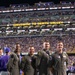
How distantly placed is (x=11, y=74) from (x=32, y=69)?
2.35ft

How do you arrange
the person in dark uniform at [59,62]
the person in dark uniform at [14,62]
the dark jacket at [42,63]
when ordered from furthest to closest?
1. the person in dark uniform at [14,62]
2. the dark jacket at [42,63]
3. the person in dark uniform at [59,62]

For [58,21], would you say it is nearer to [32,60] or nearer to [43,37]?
A: [43,37]

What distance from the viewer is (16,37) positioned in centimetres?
3469

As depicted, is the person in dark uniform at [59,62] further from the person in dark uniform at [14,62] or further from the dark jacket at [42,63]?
the person in dark uniform at [14,62]

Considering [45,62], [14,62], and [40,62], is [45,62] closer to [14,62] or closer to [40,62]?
[40,62]

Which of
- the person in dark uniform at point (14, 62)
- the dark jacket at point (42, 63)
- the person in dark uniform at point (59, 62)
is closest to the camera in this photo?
the person in dark uniform at point (59, 62)

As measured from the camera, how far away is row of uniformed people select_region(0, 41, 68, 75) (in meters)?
9.84

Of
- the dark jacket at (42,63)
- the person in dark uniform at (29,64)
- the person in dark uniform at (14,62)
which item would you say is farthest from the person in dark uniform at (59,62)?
the person in dark uniform at (14,62)

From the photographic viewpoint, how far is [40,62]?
33.1 feet

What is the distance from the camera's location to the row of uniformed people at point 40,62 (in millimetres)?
9844

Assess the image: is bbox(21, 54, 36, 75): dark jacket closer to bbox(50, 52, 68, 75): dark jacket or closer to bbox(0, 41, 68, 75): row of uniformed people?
bbox(0, 41, 68, 75): row of uniformed people

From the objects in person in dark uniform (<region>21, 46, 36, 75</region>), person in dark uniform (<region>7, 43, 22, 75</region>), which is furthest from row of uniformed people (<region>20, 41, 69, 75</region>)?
person in dark uniform (<region>7, 43, 22, 75</region>)

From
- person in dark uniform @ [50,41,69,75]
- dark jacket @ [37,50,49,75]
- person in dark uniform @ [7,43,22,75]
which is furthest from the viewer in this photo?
person in dark uniform @ [7,43,22,75]

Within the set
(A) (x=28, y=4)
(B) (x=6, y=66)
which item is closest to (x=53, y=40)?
(A) (x=28, y=4)
